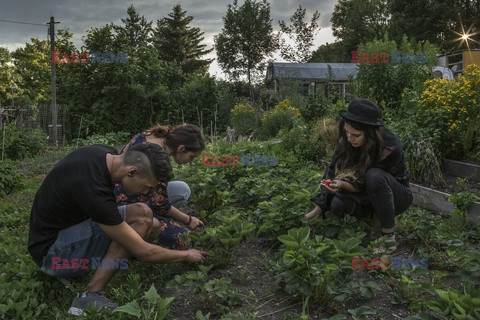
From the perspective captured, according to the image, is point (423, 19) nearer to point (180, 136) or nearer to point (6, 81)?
point (180, 136)

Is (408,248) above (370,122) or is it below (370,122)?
below

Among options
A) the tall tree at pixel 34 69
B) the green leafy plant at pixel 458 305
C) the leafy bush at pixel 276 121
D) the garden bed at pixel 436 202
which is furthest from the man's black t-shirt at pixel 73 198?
the tall tree at pixel 34 69

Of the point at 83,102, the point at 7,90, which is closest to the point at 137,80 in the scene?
the point at 83,102

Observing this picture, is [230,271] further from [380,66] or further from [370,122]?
[380,66]

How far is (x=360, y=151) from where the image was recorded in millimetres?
3627

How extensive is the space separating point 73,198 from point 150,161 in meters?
0.51

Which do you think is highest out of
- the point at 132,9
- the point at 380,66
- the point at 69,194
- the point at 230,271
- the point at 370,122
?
the point at 132,9

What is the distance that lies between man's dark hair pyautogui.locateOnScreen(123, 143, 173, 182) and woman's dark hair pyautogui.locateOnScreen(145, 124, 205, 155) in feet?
2.83

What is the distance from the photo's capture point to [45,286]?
3.05m

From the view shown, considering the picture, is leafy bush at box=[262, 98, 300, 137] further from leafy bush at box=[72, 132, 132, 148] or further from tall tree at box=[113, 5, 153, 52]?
tall tree at box=[113, 5, 153, 52]

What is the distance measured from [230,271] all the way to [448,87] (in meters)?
4.37

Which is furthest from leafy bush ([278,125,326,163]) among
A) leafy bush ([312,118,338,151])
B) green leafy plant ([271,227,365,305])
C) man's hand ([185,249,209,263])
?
green leafy plant ([271,227,365,305])

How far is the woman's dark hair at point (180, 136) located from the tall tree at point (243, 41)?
36793 millimetres

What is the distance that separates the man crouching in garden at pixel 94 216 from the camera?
2557 millimetres
